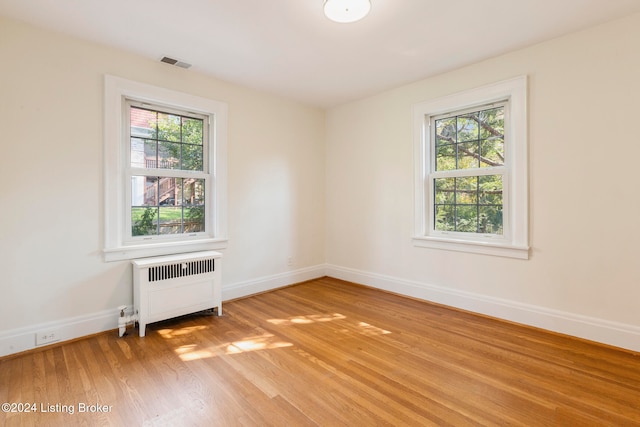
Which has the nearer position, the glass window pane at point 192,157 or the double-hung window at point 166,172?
the double-hung window at point 166,172

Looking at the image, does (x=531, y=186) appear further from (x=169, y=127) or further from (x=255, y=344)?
(x=169, y=127)

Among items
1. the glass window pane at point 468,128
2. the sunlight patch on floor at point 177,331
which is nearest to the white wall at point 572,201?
the glass window pane at point 468,128

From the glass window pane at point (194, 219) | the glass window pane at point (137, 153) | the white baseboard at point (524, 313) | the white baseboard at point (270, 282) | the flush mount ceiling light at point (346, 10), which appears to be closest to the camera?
the flush mount ceiling light at point (346, 10)

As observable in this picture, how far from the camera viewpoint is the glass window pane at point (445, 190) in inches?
140

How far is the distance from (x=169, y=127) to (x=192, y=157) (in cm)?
39

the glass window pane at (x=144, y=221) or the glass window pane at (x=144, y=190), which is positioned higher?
the glass window pane at (x=144, y=190)

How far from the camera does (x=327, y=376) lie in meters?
2.10

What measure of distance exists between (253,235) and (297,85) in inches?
78.1

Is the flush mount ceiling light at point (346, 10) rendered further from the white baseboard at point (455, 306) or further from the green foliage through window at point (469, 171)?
the white baseboard at point (455, 306)

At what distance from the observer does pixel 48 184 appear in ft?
8.37

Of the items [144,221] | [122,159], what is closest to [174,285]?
[144,221]

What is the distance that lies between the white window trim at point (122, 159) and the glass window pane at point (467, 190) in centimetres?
281

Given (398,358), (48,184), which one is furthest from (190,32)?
(398,358)

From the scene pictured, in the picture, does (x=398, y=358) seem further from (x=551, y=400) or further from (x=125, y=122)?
(x=125, y=122)
